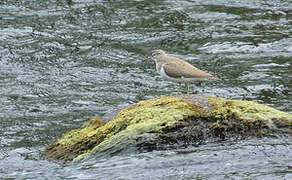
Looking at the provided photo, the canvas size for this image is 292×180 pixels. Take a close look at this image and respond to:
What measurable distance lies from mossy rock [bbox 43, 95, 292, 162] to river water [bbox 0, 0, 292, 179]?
127 mm

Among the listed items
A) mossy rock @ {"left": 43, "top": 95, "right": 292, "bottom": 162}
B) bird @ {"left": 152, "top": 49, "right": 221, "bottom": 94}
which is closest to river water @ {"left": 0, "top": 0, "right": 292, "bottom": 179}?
mossy rock @ {"left": 43, "top": 95, "right": 292, "bottom": 162}

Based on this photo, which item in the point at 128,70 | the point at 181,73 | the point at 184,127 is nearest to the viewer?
the point at 184,127

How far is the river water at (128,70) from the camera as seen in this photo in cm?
745

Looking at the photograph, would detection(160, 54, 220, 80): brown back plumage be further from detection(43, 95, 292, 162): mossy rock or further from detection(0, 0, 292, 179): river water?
detection(43, 95, 292, 162): mossy rock

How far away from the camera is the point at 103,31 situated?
15.0 metres

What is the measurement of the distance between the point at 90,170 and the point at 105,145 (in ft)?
1.33

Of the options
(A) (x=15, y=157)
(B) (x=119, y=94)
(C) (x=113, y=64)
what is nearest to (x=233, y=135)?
(A) (x=15, y=157)

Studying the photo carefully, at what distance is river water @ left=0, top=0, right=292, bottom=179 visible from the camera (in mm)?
7445

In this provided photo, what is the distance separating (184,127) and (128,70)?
18.2 ft

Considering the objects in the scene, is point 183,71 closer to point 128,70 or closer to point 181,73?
point 181,73

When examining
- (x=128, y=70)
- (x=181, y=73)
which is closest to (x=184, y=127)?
(x=181, y=73)

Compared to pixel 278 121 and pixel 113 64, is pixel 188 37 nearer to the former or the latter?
pixel 113 64

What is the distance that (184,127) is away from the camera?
25.0 ft

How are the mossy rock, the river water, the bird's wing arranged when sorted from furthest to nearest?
the bird's wing, the mossy rock, the river water
